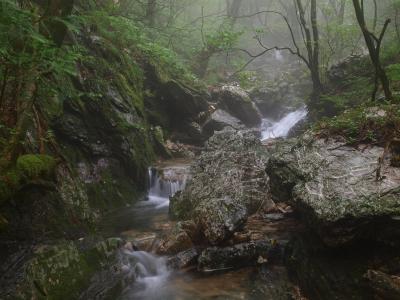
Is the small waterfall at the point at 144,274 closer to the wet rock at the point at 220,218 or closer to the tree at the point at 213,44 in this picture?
the wet rock at the point at 220,218

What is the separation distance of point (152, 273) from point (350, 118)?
3891mm

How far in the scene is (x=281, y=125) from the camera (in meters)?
16.8

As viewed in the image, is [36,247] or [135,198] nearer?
[36,247]

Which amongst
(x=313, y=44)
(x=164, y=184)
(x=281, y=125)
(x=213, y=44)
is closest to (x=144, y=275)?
(x=164, y=184)

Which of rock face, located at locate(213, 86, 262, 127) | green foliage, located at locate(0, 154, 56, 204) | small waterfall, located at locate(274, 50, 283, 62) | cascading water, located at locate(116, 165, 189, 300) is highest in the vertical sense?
small waterfall, located at locate(274, 50, 283, 62)

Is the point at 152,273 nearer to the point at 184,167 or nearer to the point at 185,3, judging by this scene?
the point at 184,167

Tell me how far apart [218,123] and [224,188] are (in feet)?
23.1

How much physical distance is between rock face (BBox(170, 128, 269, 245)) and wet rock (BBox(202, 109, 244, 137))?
4.51 m

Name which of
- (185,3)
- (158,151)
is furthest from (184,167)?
(185,3)

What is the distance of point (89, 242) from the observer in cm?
545

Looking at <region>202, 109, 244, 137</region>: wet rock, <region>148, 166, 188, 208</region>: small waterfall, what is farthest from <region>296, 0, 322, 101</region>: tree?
<region>148, 166, 188, 208</region>: small waterfall

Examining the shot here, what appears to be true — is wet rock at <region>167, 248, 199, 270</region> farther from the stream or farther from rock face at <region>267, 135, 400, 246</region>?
rock face at <region>267, 135, 400, 246</region>

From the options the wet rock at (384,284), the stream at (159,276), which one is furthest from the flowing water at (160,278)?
the wet rock at (384,284)

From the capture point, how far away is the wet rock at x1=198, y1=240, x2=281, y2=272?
220 inches
